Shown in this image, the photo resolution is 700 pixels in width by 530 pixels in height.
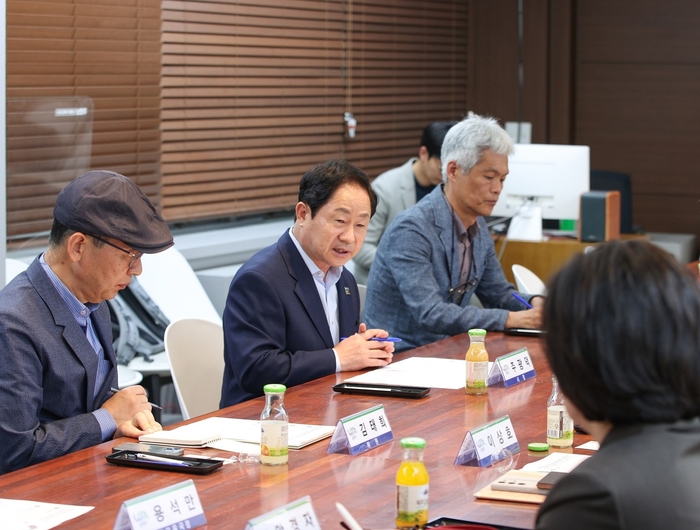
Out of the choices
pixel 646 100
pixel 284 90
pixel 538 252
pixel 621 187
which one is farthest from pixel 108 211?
pixel 646 100

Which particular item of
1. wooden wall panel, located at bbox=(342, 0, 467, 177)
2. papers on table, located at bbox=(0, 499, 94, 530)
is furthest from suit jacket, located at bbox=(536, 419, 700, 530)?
wooden wall panel, located at bbox=(342, 0, 467, 177)

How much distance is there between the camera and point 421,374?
2963mm

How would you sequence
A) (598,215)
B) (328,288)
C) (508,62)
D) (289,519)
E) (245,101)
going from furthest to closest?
(508,62), (245,101), (598,215), (328,288), (289,519)

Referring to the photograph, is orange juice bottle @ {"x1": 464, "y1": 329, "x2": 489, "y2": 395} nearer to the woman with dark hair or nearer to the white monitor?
the woman with dark hair

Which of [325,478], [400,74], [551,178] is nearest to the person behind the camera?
[325,478]

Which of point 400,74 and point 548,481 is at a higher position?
point 400,74

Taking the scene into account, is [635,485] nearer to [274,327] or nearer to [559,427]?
[559,427]

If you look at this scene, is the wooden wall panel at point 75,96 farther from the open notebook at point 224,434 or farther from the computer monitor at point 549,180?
the open notebook at point 224,434

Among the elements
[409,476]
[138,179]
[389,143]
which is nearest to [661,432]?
[409,476]

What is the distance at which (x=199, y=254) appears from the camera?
5.40m

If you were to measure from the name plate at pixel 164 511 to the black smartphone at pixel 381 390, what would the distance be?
Result: 39.7 inches

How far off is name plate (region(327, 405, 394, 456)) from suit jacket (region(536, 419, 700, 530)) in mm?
972

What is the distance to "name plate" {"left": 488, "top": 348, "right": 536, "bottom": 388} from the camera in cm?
288

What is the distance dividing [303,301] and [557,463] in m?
1.12
